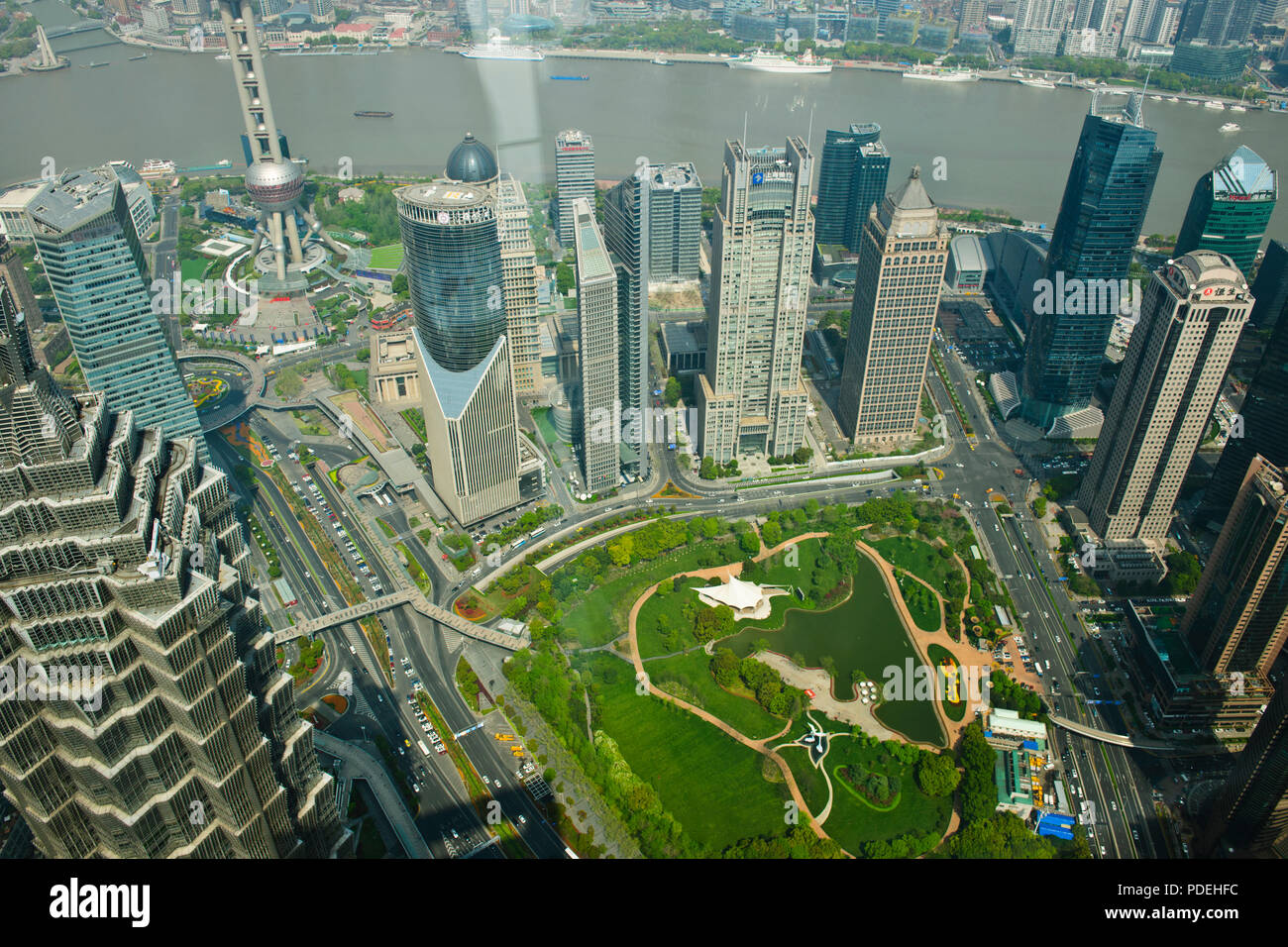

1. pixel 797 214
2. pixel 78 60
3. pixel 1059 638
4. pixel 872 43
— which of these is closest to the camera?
pixel 1059 638

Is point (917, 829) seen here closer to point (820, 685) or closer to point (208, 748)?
point (820, 685)

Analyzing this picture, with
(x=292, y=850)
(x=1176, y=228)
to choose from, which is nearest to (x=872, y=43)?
(x=1176, y=228)

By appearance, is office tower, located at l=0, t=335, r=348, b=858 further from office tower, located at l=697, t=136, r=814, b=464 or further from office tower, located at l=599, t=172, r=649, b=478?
office tower, located at l=697, t=136, r=814, b=464

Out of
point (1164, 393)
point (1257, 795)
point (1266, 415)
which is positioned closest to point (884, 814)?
point (1257, 795)

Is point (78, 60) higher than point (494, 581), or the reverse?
point (78, 60)

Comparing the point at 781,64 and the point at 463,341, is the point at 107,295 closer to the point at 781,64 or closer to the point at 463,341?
the point at 463,341

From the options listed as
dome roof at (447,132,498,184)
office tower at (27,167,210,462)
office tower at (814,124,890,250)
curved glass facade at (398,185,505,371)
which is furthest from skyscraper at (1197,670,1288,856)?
office tower at (814,124,890,250)
